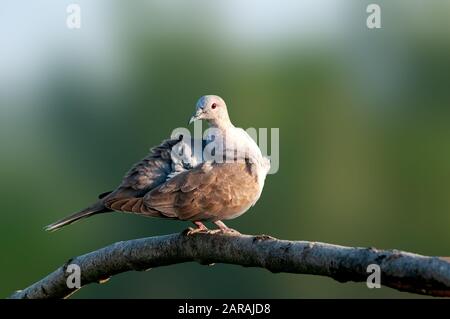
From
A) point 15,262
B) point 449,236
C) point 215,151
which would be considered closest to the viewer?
point 215,151

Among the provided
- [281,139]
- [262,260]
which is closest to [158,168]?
[262,260]

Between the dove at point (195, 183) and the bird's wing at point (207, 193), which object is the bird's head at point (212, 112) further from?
the bird's wing at point (207, 193)

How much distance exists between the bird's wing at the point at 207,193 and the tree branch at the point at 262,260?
0.40 meters

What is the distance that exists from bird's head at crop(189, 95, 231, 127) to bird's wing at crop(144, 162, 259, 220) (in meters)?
0.78

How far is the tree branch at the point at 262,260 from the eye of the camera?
17.4ft

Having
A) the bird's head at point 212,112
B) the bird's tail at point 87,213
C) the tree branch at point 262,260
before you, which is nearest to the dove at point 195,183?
the bird's tail at point 87,213

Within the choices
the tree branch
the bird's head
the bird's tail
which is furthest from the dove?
the tree branch

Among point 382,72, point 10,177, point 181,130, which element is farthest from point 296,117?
point 181,130

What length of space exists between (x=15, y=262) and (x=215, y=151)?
1108 inches

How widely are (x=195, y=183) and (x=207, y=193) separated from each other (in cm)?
11

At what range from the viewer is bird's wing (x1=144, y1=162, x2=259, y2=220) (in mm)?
7070

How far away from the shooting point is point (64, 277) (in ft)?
22.5

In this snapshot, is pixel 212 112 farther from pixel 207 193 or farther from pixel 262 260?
pixel 262 260
